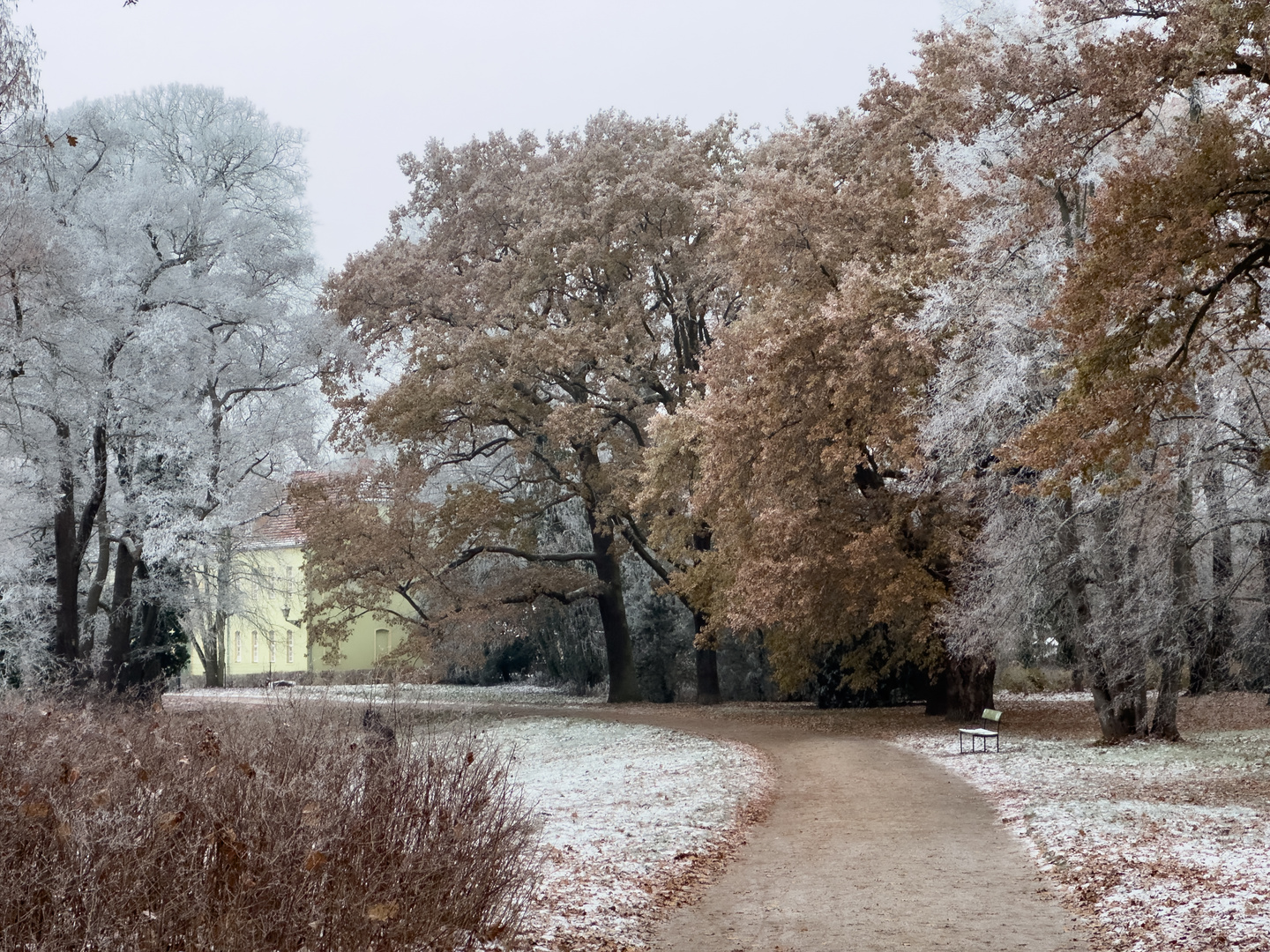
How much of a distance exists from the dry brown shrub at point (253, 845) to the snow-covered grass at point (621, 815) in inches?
25.2

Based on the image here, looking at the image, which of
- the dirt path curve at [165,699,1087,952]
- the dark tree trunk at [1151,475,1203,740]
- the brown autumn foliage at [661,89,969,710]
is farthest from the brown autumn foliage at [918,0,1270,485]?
the brown autumn foliage at [661,89,969,710]

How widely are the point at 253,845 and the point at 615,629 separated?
26.9 m

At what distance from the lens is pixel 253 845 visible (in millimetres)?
5340

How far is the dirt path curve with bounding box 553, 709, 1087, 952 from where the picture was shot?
7.38 meters

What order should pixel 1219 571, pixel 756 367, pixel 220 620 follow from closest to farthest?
pixel 1219 571, pixel 756 367, pixel 220 620

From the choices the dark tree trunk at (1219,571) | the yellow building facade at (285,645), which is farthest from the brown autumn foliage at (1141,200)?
the yellow building facade at (285,645)

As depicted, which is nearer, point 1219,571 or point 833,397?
point 1219,571

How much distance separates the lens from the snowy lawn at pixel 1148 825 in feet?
24.0

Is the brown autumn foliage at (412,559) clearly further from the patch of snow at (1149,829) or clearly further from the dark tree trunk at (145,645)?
the patch of snow at (1149,829)

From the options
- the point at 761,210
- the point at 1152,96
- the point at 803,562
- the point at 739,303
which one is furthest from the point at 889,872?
the point at 739,303

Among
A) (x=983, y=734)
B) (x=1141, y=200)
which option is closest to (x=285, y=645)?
(x=983, y=734)

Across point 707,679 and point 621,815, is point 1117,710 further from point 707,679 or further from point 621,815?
point 707,679

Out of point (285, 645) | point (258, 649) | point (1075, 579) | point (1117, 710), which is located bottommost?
point (1117, 710)

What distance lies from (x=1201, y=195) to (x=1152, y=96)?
1620 millimetres
